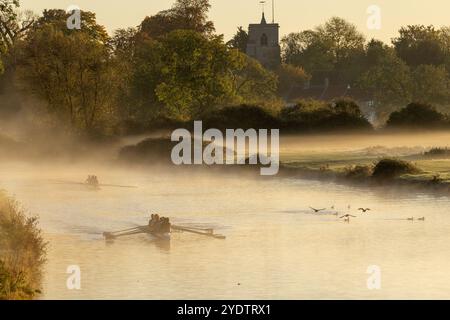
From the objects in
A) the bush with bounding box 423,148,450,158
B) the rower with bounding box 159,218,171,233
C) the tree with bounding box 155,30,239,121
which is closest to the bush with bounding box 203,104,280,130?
the tree with bounding box 155,30,239,121

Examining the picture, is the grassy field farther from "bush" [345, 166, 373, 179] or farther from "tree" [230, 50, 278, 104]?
"tree" [230, 50, 278, 104]

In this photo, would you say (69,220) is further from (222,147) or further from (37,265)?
(222,147)

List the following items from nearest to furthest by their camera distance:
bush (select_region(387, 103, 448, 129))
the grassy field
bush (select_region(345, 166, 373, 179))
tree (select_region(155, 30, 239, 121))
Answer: the grassy field → bush (select_region(345, 166, 373, 179)) → bush (select_region(387, 103, 448, 129)) → tree (select_region(155, 30, 239, 121))

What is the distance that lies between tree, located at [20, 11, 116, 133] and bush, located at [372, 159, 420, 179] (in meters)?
39.9

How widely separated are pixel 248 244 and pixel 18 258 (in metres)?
14.1

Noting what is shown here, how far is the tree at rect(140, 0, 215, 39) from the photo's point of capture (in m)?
170

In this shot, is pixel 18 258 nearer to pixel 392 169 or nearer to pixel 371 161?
pixel 392 169

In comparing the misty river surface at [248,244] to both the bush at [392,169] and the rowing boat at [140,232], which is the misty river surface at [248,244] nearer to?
the rowing boat at [140,232]

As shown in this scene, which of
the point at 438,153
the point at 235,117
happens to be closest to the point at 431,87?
the point at 235,117

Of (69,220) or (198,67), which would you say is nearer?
(69,220)

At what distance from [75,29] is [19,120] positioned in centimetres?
1319

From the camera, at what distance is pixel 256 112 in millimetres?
120062

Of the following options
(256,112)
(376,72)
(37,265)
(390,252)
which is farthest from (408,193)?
(376,72)

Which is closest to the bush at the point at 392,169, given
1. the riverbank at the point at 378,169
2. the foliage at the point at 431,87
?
the riverbank at the point at 378,169
